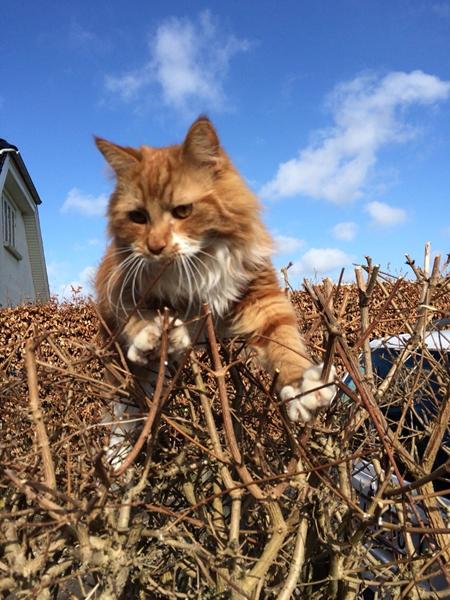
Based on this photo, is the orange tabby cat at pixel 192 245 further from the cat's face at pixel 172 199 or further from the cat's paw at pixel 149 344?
the cat's paw at pixel 149 344

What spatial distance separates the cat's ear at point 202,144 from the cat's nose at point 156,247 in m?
0.49

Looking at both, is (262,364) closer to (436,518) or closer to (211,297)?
(211,297)

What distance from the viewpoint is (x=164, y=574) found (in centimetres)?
154

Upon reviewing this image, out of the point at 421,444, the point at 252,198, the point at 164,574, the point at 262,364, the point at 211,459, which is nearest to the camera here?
the point at 211,459

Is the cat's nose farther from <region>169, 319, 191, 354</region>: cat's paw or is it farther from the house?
the house

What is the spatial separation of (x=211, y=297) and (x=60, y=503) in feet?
4.33

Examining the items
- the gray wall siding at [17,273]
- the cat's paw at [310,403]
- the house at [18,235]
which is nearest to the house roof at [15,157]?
the house at [18,235]

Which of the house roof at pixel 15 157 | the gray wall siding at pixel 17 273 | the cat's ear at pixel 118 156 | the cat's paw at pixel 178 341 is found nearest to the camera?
the cat's paw at pixel 178 341

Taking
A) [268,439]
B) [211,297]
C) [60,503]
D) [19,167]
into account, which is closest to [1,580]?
[60,503]

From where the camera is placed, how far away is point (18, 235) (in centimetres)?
1496

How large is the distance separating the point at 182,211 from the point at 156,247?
237 mm

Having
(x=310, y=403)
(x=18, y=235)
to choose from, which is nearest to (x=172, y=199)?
(x=310, y=403)

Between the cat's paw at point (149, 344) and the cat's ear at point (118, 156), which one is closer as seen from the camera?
the cat's paw at point (149, 344)

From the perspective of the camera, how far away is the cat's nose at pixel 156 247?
2100 mm
